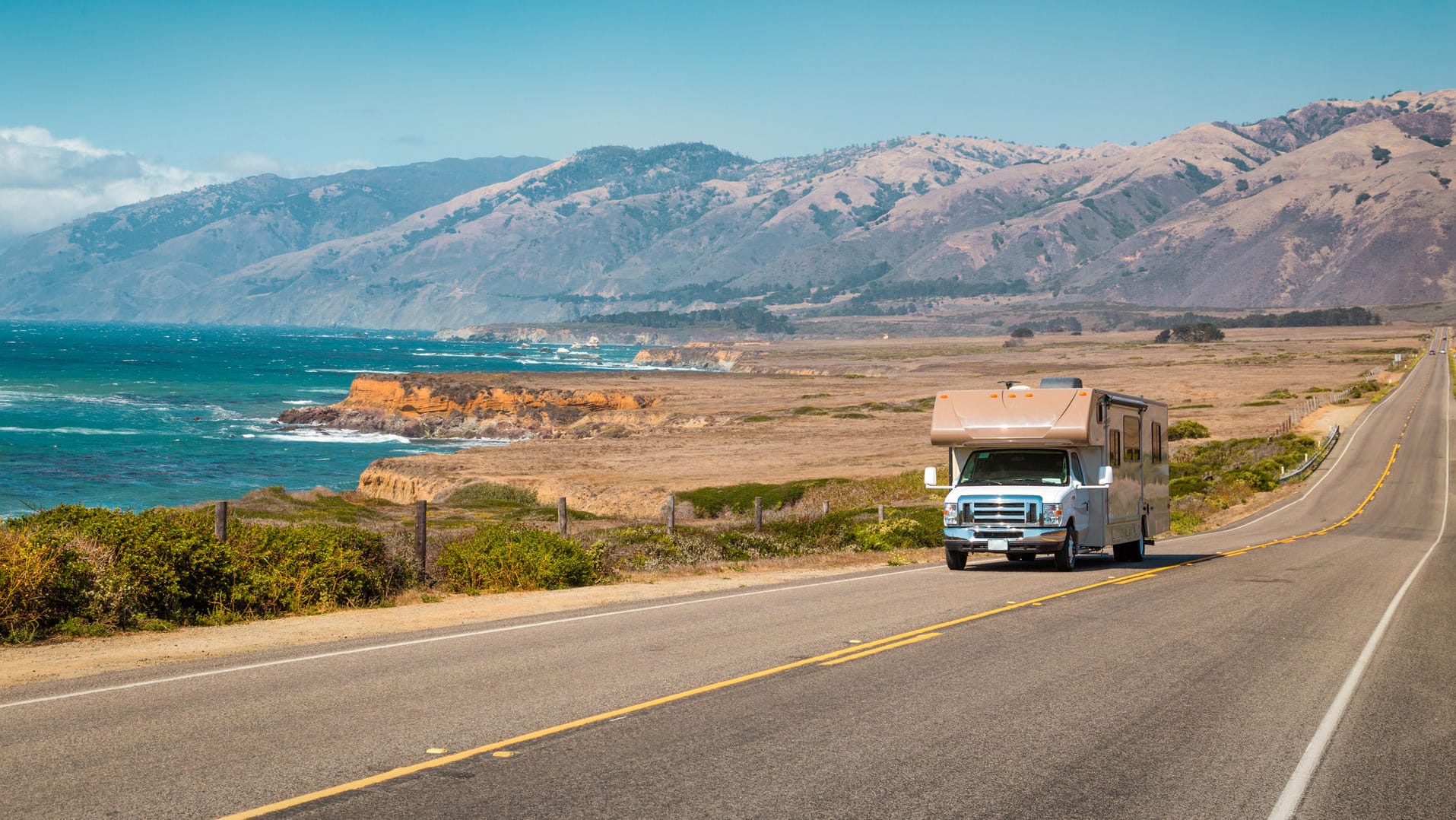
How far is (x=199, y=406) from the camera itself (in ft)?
376

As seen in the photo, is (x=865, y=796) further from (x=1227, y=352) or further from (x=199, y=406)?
(x=1227, y=352)

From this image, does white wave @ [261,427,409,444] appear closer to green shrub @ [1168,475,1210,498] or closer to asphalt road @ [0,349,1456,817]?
green shrub @ [1168,475,1210,498]

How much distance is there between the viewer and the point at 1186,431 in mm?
74500

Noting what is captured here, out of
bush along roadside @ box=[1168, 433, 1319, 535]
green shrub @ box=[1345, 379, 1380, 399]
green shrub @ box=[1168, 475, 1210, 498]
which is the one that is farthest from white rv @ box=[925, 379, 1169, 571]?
green shrub @ box=[1345, 379, 1380, 399]

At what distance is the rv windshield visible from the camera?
853 inches

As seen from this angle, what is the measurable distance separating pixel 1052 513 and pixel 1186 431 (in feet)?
191

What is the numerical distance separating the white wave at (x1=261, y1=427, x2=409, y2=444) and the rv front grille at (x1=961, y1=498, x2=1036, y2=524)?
7862 cm

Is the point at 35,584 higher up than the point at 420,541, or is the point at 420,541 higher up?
the point at 35,584

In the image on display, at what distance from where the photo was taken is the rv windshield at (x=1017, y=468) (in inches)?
853

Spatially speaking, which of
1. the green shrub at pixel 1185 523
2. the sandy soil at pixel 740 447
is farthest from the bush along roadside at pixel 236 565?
the green shrub at pixel 1185 523

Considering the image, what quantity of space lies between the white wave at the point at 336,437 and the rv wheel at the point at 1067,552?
79304 mm

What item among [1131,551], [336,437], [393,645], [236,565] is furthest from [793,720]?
[336,437]

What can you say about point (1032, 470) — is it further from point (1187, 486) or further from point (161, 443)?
point (161, 443)

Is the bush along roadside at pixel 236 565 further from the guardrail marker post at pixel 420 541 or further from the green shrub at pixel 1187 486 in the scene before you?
the green shrub at pixel 1187 486
